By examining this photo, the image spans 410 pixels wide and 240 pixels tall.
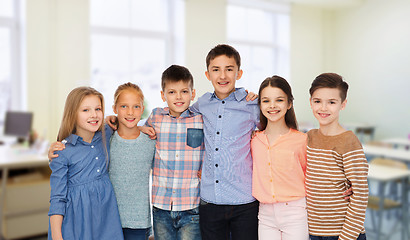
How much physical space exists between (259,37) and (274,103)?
5236 mm

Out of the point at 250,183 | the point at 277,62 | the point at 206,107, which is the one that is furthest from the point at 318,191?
the point at 277,62

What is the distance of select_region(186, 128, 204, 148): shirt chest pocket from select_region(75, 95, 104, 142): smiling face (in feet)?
1.29

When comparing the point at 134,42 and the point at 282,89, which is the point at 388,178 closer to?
the point at 282,89

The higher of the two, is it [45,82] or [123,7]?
[123,7]

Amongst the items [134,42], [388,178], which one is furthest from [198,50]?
[388,178]

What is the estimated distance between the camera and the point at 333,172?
49.1 inches

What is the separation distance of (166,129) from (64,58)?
3.32m

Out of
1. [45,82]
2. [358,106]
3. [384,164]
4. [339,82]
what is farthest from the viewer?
[358,106]

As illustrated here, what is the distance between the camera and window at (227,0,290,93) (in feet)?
19.4

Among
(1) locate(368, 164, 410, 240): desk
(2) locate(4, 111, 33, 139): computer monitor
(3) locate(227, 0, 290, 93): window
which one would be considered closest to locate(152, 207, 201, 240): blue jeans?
(1) locate(368, 164, 410, 240): desk

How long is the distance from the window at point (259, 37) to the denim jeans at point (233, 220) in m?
4.61

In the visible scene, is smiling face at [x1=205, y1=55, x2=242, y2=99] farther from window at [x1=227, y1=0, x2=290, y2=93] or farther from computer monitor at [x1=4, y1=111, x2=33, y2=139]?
window at [x1=227, y1=0, x2=290, y2=93]

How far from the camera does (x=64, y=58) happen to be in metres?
4.26

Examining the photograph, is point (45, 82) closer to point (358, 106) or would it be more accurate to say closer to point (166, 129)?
point (166, 129)
